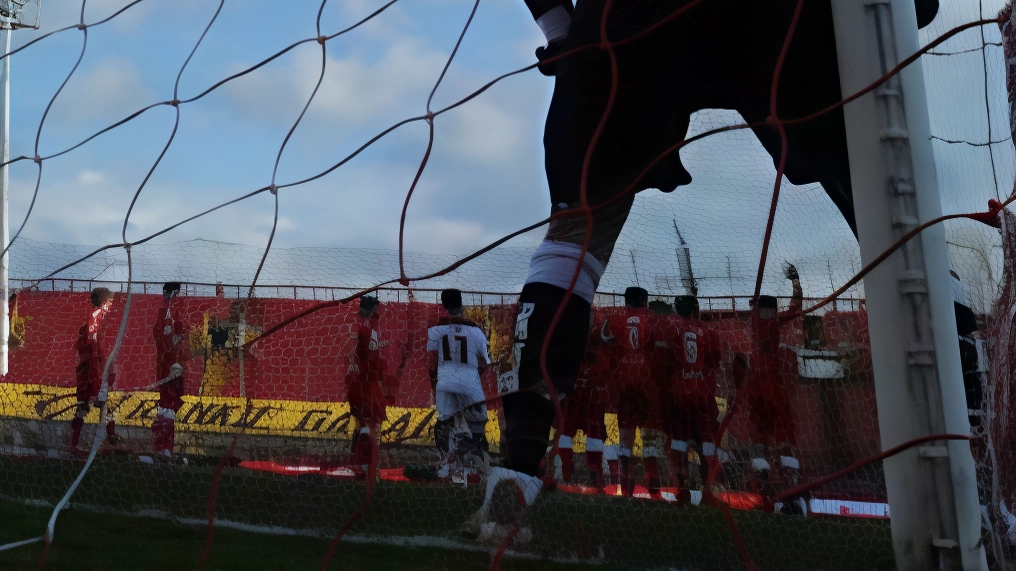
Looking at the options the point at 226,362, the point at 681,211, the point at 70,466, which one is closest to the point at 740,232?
the point at 681,211

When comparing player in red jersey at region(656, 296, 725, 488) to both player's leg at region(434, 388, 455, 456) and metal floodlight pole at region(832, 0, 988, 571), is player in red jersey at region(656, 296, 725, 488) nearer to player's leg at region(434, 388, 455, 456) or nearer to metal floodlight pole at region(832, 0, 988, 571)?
metal floodlight pole at region(832, 0, 988, 571)

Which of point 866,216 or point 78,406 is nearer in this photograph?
point 866,216

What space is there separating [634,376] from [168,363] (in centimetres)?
166

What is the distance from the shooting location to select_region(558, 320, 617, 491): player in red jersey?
2318 millimetres

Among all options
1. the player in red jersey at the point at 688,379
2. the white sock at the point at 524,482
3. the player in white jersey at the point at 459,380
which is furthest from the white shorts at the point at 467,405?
the player in red jersey at the point at 688,379

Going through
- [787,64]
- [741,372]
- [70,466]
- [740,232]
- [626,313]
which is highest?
[787,64]

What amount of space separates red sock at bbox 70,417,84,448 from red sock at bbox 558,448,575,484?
1.73 meters

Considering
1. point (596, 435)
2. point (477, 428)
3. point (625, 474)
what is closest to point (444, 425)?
point (477, 428)

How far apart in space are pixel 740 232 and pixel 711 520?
75cm

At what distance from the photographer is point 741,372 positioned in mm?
2195

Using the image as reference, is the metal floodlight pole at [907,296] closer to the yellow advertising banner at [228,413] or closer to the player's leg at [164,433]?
the yellow advertising banner at [228,413]

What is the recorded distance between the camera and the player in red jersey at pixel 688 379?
2223mm

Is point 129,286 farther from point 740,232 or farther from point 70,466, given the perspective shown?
point 740,232

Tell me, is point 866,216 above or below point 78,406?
above
